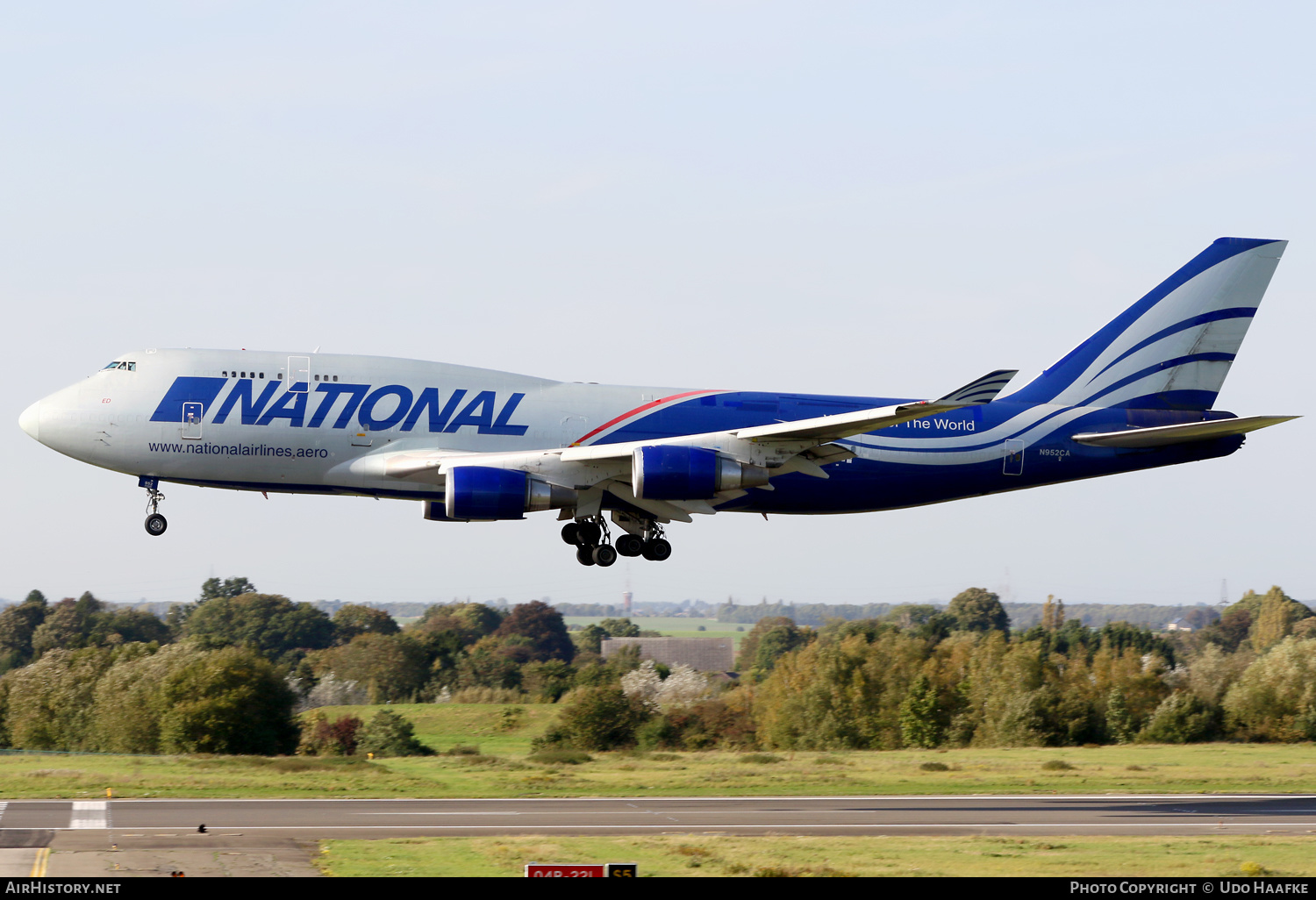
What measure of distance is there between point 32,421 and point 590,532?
57.7 feet

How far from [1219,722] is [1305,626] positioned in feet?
303

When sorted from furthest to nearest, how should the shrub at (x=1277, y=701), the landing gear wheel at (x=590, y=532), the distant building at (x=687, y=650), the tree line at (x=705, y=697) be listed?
the distant building at (x=687, y=650)
the shrub at (x=1277, y=701)
the tree line at (x=705, y=697)
the landing gear wheel at (x=590, y=532)

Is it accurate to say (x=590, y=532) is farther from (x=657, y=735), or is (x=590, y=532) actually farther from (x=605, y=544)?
(x=657, y=735)

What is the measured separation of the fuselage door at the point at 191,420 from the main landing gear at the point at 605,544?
40.9 ft

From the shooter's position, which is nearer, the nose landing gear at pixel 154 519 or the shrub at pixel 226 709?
the nose landing gear at pixel 154 519

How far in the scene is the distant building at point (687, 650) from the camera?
16712 cm

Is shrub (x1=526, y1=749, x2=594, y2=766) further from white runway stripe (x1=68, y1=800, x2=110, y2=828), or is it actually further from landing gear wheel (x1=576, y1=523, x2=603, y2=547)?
white runway stripe (x1=68, y1=800, x2=110, y2=828)

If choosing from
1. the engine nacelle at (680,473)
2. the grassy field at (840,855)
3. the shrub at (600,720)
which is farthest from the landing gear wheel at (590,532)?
the shrub at (600,720)

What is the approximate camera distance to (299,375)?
3941cm

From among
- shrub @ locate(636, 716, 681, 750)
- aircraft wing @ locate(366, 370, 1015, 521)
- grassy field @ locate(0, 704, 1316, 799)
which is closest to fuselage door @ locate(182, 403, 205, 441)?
aircraft wing @ locate(366, 370, 1015, 521)

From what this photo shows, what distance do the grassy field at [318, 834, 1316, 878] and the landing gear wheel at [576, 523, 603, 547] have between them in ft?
37.4

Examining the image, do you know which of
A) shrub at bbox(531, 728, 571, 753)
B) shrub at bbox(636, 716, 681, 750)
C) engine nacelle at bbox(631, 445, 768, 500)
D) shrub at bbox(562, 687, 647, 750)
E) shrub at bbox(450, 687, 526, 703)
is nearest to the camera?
engine nacelle at bbox(631, 445, 768, 500)

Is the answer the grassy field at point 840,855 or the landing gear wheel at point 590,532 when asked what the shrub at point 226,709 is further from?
the grassy field at point 840,855

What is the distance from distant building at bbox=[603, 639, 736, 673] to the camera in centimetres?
16712
